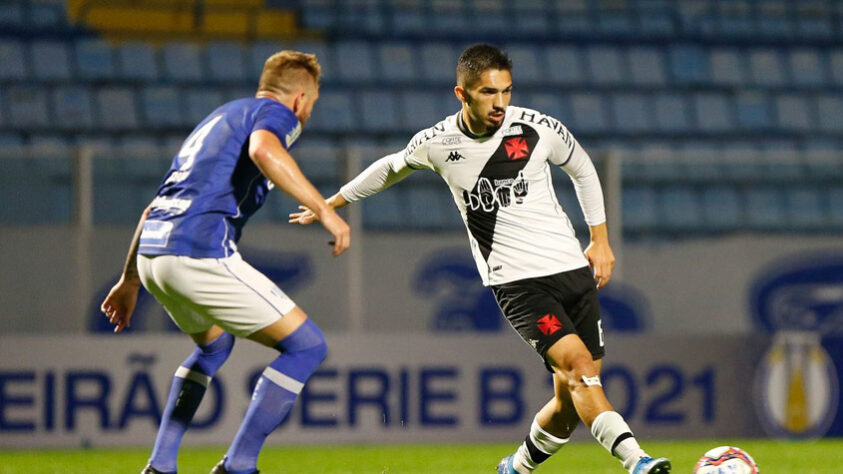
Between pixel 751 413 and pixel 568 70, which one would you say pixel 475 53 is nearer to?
pixel 751 413

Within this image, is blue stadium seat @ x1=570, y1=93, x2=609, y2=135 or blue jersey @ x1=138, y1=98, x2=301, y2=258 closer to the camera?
blue jersey @ x1=138, y1=98, x2=301, y2=258

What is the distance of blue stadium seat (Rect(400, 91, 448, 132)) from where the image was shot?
1252 cm

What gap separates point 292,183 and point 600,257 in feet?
4.98

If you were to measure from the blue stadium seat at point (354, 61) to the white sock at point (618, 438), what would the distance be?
8679mm

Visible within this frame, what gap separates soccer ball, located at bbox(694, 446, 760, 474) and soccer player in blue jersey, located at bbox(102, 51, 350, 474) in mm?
1568

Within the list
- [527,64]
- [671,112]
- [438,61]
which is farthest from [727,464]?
[527,64]

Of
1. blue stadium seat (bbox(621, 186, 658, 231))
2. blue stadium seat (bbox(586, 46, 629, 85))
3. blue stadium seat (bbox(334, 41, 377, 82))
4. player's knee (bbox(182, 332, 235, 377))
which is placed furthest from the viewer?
blue stadium seat (bbox(586, 46, 629, 85))

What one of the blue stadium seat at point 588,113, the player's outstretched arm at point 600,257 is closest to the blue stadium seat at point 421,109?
the blue stadium seat at point 588,113

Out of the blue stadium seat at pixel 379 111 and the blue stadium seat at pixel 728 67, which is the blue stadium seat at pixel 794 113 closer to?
the blue stadium seat at pixel 728 67

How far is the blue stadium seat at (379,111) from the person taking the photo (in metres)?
12.5

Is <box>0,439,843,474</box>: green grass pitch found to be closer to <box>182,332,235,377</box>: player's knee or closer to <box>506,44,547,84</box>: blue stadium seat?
<box>182,332,235,377</box>: player's knee

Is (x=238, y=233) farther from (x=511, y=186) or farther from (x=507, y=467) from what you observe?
(x=507, y=467)

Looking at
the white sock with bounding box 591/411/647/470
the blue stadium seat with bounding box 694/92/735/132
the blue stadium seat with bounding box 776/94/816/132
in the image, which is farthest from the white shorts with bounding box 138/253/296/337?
the blue stadium seat with bounding box 776/94/816/132

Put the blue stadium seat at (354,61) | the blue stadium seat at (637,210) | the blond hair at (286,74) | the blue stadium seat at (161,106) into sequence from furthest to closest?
the blue stadium seat at (354,61)
the blue stadium seat at (161,106)
the blue stadium seat at (637,210)
the blond hair at (286,74)
